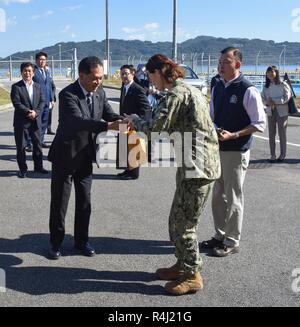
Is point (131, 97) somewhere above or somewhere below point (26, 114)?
above

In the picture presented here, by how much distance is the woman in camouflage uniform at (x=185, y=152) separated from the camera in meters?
3.69

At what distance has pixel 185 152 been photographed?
12.8ft

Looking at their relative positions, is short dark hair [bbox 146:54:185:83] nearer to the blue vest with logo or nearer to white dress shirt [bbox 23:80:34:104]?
the blue vest with logo

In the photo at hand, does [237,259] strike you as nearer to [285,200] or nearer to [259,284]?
[259,284]

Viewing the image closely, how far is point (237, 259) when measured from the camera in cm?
480

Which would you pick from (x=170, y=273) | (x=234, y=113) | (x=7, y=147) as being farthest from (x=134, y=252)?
(x=7, y=147)

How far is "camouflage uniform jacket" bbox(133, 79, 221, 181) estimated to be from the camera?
3.65 m

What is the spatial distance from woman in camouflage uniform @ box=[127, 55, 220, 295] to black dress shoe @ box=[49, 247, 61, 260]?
1263mm

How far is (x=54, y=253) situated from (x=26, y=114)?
13.5 feet

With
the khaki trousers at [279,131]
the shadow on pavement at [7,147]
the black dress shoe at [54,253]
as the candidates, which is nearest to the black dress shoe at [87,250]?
the black dress shoe at [54,253]

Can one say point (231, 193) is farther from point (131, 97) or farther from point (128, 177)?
point (128, 177)

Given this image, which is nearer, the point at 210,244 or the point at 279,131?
the point at 210,244

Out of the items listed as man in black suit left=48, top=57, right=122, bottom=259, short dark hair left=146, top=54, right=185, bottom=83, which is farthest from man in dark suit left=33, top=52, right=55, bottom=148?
short dark hair left=146, top=54, right=185, bottom=83

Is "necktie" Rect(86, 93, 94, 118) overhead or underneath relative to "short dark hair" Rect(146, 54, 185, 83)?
underneath
